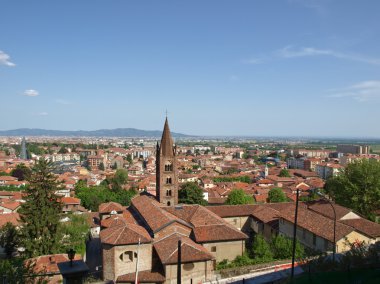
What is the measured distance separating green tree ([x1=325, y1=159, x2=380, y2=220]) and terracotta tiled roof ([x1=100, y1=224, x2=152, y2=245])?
73.5 feet

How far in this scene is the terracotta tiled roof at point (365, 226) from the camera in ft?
80.6

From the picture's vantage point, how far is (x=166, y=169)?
35406 millimetres

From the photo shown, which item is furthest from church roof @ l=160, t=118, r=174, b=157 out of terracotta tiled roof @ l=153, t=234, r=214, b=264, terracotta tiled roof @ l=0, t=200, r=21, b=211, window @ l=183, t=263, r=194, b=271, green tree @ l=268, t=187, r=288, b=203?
terracotta tiled roof @ l=0, t=200, r=21, b=211

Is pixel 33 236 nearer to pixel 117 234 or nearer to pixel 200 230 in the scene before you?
pixel 117 234

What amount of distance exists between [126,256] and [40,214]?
894 centimetres

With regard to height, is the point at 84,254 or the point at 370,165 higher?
the point at 370,165

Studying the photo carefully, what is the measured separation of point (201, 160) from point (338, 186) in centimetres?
11289

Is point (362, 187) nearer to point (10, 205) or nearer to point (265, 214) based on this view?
point (265, 214)

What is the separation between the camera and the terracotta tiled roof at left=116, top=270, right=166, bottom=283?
21.5m

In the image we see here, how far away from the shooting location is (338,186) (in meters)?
36.1

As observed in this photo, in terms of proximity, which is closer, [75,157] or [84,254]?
[84,254]

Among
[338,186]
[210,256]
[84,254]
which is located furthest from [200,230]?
[338,186]

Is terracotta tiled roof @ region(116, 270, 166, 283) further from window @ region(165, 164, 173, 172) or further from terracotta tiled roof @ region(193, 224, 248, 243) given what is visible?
window @ region(165, 164, 173, 172)

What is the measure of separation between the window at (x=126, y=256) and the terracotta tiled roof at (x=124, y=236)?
0.86m
